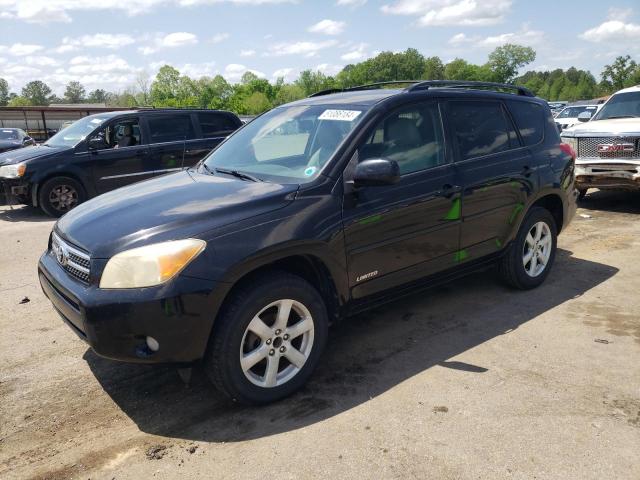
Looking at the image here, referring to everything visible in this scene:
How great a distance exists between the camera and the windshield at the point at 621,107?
362 inches

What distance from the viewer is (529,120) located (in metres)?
4.94

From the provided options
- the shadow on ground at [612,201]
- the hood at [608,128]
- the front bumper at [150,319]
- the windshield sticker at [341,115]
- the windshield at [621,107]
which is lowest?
the shadow on ground at [612,201]

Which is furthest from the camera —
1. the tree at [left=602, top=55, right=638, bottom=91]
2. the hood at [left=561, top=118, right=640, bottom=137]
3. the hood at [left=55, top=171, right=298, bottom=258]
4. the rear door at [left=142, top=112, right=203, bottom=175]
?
the tree at [left=602, top=55, right=638, bottom=91]

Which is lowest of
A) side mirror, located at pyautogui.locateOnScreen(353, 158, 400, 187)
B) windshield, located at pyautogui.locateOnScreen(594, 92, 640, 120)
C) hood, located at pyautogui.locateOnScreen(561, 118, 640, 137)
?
side mirror, located at pyautogui.locateOnScreen(353, 158, 400, 187)

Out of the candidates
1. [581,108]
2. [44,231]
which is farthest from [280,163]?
[581,108]

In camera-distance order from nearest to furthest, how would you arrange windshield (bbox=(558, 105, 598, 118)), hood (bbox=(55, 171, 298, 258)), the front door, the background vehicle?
1. hood (bbox=(55, 171, 298, 258))
2. the front door
3. the background vehicle
4. windshield (bbox=(558, 105, 598, 118))

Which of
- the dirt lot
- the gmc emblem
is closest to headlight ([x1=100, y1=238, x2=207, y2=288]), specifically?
the dirt lot

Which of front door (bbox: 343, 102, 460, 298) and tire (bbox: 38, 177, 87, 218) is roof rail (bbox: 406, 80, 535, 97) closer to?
front door (bbox: 343, 102, 460, 298)

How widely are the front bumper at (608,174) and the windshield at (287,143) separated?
6.24 metres

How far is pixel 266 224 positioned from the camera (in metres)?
3.07

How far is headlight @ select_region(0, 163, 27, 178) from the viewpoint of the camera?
8.94 m

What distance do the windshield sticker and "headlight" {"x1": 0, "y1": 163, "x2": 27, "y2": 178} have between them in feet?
23.0

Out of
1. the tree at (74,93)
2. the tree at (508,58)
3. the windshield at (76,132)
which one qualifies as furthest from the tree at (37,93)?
the windshield at (76,132)

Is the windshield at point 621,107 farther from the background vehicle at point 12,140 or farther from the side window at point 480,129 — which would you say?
the background vehicle at point 12,140
